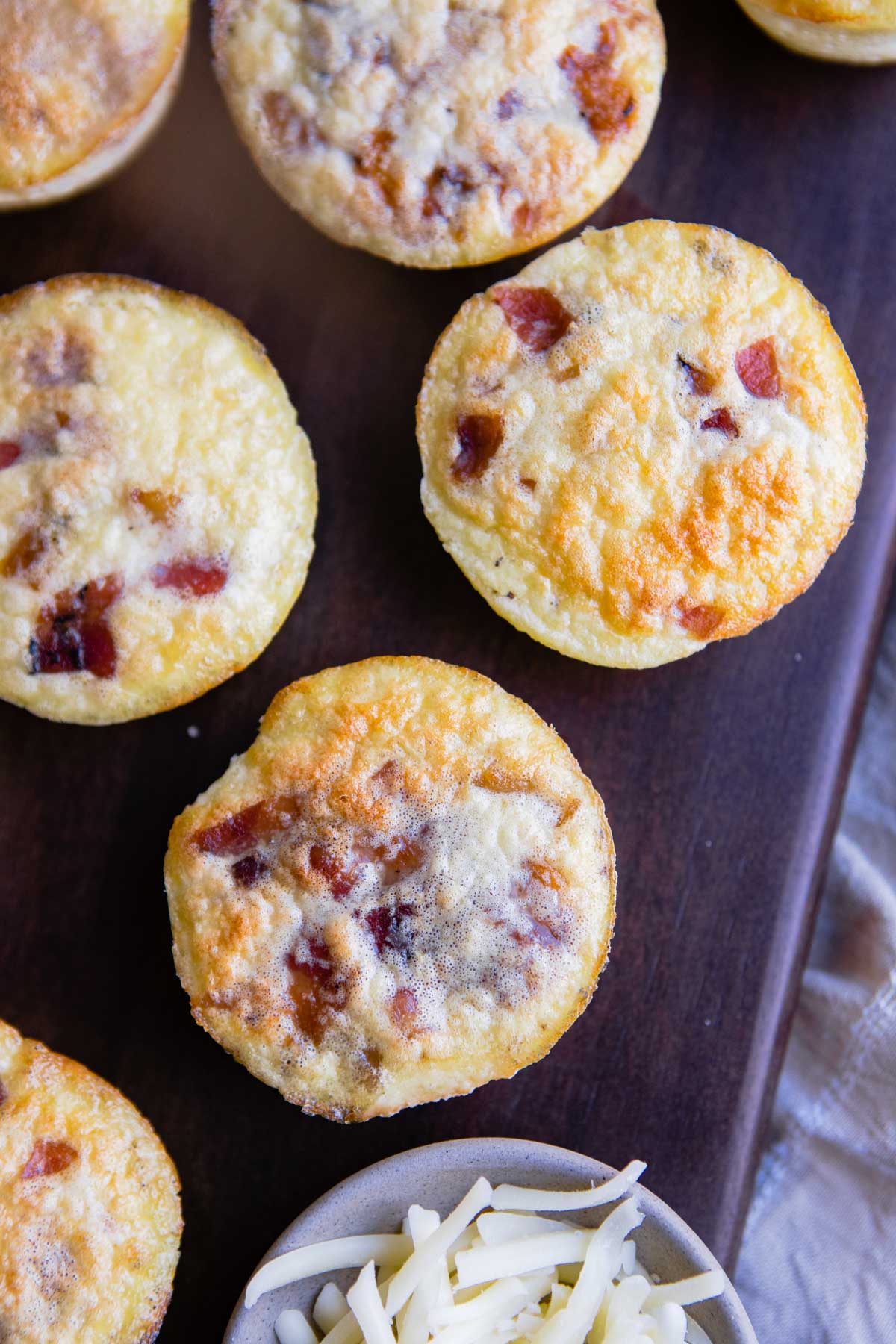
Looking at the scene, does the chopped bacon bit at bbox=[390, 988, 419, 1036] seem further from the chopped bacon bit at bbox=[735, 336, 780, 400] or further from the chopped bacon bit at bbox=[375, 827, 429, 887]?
the chopped bacon bit at bbox=[735, 336, 780, 400]

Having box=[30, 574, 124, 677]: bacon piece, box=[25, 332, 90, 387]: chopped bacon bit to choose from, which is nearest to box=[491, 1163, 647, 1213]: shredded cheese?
box=[30, 574, 124, 677]: bacon piece

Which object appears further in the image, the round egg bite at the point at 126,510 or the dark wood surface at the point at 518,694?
the dark wood surface at the point at 518,694

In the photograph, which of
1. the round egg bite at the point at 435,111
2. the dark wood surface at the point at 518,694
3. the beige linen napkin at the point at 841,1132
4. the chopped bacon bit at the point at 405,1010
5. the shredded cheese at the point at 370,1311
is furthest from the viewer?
the beige linen napkin at the point at 841,1132

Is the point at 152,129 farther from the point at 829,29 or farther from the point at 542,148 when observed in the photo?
the point at 829,29

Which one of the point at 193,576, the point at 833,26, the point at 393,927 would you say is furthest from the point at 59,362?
the point at 833,26

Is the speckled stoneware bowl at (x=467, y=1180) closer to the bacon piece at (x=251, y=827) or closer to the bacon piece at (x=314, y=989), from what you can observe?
the bacon piece at (x=314, y=989)

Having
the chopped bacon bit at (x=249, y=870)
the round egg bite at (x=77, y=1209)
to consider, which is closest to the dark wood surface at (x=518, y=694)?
the round egg bite at (x=77, y=1209)
